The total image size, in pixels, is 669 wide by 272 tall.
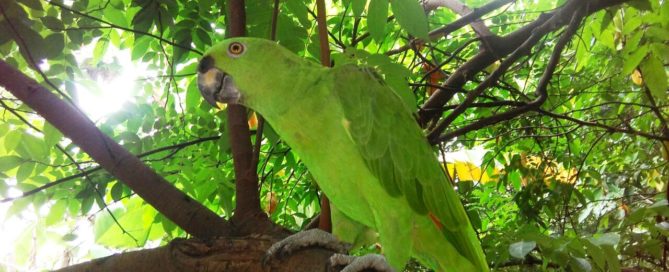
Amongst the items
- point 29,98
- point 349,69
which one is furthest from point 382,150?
point 29,98

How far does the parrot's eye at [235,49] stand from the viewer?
1323 mm

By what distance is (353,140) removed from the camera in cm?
129

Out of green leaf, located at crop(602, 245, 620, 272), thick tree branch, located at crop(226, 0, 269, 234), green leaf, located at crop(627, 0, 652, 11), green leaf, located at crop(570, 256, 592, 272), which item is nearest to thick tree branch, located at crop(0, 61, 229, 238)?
thick tree branch, located at crop(226, 0, 269, 234)

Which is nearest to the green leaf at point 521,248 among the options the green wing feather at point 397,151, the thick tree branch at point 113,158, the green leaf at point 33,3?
the green wing feather at point 397,151

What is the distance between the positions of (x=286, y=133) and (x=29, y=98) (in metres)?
0.71

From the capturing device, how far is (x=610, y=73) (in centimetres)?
303

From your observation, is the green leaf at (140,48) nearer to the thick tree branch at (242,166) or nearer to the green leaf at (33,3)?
the green leaf at (33,3)

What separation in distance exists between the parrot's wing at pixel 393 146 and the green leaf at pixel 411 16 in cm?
19

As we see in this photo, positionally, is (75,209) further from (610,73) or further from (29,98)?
(610,73)

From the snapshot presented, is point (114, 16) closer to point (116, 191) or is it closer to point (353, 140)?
point (116, 191)

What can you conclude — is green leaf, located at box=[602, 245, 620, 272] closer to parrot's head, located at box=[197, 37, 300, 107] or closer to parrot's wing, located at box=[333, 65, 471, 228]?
parrot's wing, located at box=[333, 65, 471, 228]

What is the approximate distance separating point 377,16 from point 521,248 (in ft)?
2.89

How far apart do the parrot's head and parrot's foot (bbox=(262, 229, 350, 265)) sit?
1.40ft

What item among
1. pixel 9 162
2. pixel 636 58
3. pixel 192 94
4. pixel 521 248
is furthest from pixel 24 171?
pixel 636 58
